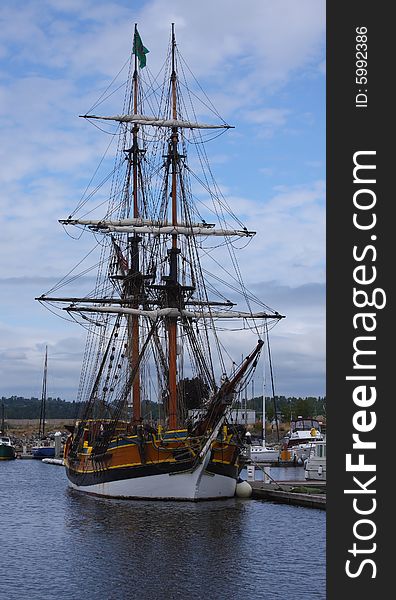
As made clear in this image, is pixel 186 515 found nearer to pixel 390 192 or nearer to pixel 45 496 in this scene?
pixel 45 496

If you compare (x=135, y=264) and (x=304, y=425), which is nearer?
(x=135, y=264)

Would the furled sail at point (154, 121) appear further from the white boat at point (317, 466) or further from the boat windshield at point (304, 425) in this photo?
the boat windshield at point (304, 425)

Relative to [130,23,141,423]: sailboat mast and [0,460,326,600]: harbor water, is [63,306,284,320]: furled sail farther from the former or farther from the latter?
[0,460,326,600]: harbor water

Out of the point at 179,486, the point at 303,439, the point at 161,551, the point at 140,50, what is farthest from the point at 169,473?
the point at 303,439

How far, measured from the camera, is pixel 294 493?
5106cm

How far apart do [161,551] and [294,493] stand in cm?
1749

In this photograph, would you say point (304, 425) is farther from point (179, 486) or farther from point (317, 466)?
point (179, 486)

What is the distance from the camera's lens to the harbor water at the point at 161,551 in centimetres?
2869

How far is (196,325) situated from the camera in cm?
5972

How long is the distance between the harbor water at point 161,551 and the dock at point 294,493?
60 cm

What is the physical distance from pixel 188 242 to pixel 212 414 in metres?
14.1

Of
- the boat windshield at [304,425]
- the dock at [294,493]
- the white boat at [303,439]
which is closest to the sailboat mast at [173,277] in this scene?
the dock at [294,493]

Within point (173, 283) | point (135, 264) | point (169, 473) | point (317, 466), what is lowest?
point (169, 473)

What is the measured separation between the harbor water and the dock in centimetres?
60
